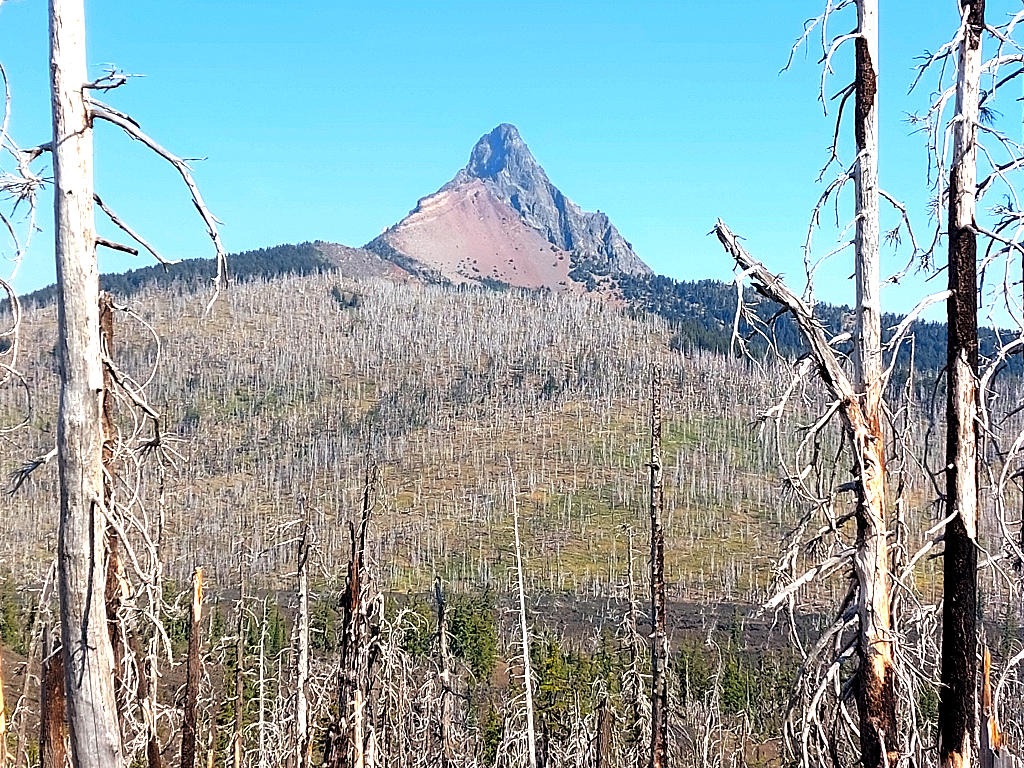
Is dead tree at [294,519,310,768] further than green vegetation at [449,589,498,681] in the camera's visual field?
No

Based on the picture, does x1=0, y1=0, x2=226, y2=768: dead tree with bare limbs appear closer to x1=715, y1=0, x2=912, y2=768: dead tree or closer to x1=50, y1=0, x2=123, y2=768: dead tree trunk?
x1=50, y1=0, x2=123, y2=768: dead tree trunk

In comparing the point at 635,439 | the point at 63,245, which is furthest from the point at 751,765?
the point at 635,439

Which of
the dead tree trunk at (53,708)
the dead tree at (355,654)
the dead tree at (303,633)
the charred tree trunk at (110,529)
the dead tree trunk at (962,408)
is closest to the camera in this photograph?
the charred tree trunk at (110,529)

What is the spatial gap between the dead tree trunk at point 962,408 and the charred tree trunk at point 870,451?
59cm

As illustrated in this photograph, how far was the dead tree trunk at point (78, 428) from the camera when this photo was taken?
5492 millimetres

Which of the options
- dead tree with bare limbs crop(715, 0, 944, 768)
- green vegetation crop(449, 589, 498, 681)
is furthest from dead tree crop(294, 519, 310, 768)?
green vegetation crop(449, 589, 498, 681)

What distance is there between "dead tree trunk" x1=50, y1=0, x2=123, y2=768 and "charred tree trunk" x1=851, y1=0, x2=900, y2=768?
4.74 metres

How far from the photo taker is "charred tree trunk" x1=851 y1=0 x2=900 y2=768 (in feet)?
19.4

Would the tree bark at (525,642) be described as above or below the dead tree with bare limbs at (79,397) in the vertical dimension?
below

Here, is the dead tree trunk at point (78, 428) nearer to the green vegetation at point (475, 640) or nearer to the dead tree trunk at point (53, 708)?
the dead tree trunk at point (53, 708)

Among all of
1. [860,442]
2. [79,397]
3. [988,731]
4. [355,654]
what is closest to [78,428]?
[79,397]

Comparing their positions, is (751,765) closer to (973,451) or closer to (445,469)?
(973,451)

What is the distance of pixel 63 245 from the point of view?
5.58m

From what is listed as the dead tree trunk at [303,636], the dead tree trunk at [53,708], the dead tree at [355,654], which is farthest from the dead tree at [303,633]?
the dead tree trunk at [53,708]
